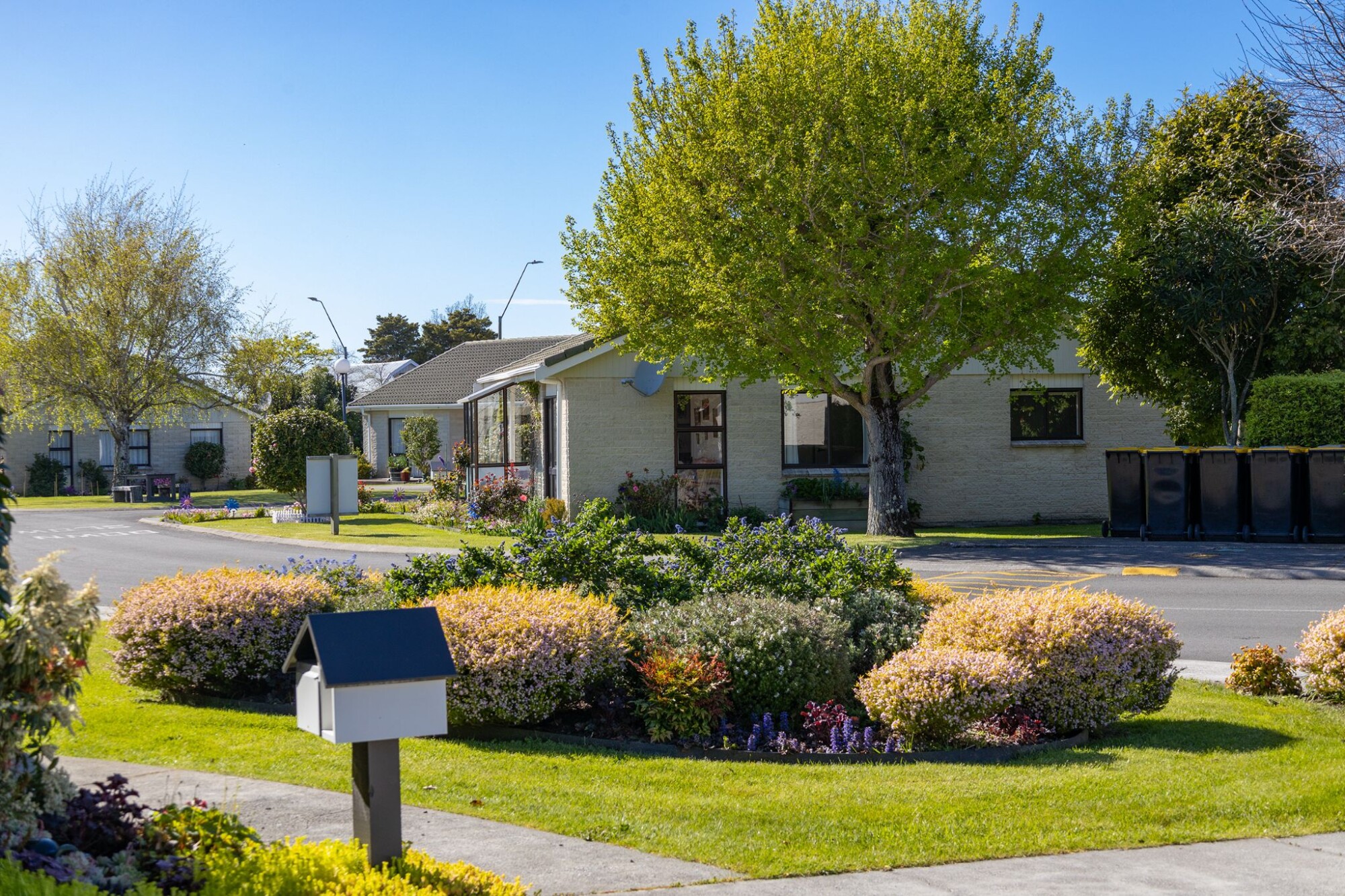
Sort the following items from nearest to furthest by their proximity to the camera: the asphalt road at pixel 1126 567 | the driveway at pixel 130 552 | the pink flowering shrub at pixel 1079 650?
1. the pink flowering shrub at pixel 1079 650
2. the asphalt road at pixel 1126 567
3. the driveway at pixel 130 552

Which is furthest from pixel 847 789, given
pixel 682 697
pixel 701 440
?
pixel 701 440

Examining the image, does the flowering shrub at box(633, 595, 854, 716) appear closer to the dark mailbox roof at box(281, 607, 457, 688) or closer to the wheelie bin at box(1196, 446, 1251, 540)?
the dark mailbox roof at box(281, 607, 457, 688)

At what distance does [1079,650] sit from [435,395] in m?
46.3

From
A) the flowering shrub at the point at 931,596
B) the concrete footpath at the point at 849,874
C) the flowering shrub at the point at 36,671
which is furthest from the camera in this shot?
the flowering shrub at the point at 931,596

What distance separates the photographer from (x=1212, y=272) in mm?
23766

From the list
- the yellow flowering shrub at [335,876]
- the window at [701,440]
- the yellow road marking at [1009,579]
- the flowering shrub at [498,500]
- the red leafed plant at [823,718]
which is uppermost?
the window at [701,440]

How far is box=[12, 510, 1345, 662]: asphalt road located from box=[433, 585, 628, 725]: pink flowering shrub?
252 inches

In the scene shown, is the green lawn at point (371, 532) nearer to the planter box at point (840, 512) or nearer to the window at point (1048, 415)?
the planter box at point (840, 512)

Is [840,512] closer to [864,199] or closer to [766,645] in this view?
[864,199]

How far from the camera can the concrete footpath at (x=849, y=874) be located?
497cm

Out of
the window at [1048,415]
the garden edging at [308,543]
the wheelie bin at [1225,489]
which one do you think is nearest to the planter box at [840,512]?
the window at [1048,415]

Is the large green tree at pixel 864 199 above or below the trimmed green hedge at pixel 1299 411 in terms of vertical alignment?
above

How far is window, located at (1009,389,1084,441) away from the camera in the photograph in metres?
29.1

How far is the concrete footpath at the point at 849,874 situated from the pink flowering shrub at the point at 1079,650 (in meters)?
2.05
